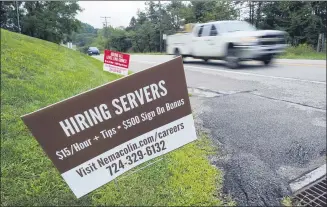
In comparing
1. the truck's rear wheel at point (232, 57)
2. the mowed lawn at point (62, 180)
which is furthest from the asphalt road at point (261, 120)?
the mowed lawn at point (62, 180)

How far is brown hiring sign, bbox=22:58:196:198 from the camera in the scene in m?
1.11

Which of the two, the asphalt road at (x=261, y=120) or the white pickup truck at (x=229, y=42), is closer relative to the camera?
the white pickup truck at (x=229, y=42)

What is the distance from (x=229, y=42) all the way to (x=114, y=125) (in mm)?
607

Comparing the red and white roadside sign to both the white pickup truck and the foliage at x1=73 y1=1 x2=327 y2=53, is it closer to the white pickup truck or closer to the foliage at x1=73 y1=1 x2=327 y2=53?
the foliage at x1=73 y1=1 x2=327 y2=53

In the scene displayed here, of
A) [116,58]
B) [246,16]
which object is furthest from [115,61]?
[246,16]

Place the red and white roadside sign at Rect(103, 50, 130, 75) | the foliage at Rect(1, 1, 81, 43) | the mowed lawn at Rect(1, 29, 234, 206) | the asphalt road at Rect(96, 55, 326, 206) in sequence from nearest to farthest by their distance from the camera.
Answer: the foliage at Rect(1, 1, 81, 43), the red and white roadside sign at Rect(103, 50, 130, 75), the asphalt road at Rect(96, 55, 326, 206), the mowed lawn at Rect(1, 29, 234, 206)

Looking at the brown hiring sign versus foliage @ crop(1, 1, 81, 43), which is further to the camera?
the brown hiring sign

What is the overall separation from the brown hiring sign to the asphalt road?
0.11m

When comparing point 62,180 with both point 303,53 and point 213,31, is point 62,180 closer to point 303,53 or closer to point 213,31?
point 213,31

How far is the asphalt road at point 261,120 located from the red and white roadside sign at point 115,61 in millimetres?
71

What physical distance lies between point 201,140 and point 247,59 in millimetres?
2488

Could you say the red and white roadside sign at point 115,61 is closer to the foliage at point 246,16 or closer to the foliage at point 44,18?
the foliage at point 246,16

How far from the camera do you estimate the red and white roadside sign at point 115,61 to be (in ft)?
3.46

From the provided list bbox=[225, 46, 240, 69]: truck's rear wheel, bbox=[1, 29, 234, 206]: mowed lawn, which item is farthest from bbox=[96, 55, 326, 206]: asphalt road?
bbox=[1, 29, 234, 206]: mowed lawn
